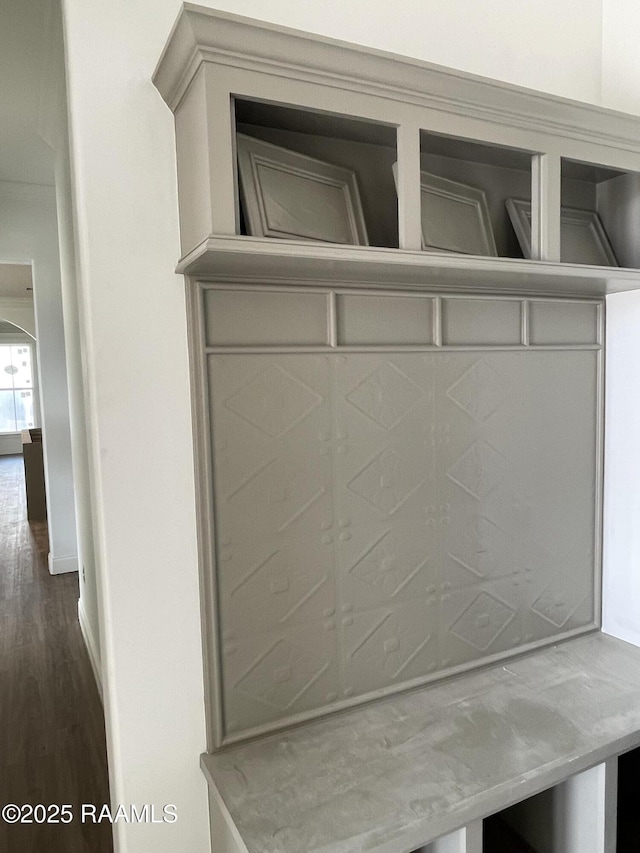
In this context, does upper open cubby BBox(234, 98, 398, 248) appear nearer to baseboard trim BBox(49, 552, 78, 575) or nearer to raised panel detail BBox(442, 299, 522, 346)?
raised panel detail BBox(442, 299, 522, 346)

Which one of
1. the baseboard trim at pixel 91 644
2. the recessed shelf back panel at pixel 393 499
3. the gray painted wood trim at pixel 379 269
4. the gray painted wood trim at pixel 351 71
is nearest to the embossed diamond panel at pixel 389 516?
the recessed shelf back panel at pixel 393 499

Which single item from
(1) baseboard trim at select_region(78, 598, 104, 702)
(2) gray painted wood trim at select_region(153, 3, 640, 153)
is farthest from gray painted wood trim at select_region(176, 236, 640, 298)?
(1) baseboard trim at select_region(78, 598, 104, 702)

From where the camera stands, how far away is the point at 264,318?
162 centimetres

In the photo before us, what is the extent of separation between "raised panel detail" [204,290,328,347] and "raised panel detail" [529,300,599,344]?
2.70ft

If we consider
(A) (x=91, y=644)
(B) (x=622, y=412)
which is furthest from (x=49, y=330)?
(B) (x=622, y=412)

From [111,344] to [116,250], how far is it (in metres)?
0.23

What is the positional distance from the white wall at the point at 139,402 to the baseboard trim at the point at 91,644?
4.95 ft

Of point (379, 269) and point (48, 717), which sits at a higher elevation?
point (379, 269)

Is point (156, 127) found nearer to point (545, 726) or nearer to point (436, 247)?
point (436, 247)

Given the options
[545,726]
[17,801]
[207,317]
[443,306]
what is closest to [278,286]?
[207,317]

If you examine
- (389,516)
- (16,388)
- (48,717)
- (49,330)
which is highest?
(49,330)

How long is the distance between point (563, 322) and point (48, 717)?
2.85 m

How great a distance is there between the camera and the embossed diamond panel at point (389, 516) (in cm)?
164

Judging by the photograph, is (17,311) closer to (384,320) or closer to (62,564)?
(62,564)
